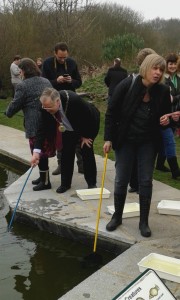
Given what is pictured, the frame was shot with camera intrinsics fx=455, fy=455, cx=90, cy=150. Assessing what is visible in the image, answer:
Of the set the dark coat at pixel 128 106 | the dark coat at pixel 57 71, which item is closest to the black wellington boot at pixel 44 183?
the dark coat at pixel 57 71

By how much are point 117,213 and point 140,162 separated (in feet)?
1.81

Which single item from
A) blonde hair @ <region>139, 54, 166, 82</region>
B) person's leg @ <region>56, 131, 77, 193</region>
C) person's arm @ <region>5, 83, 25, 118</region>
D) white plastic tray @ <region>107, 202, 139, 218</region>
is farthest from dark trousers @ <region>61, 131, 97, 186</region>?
blonde hair @ <region>139, 54, 166, 82</region>

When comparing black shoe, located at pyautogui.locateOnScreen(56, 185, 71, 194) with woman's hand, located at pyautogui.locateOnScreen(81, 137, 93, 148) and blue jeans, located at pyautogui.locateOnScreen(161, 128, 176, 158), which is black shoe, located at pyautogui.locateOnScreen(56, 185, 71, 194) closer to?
woman's hand, located at pyautogui.locateOnScreen(81, 137, 93, 148)

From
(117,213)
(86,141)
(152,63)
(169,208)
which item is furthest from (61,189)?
(152,63)

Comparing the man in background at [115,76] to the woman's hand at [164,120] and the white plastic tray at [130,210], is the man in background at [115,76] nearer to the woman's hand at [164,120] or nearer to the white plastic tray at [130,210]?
the white plastic tray at [130,210]

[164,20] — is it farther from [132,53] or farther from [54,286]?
[54,286]

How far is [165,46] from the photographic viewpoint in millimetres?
27406

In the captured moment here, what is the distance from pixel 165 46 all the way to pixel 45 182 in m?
23.6

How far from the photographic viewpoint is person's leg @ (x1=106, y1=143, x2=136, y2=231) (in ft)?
13.0

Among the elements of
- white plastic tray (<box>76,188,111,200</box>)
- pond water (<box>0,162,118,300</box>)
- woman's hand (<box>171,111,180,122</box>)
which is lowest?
pond water (<box>0,162,118,300</box>)

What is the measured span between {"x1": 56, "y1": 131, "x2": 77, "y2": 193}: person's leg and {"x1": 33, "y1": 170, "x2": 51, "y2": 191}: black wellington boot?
0.17 meters

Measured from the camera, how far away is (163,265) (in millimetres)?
3400

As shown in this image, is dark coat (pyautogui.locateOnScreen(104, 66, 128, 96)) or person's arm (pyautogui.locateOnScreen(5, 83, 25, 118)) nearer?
person's arm (pyautogui.locateOnScreen(5, 83, 25, 118))

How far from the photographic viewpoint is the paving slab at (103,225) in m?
3.25
